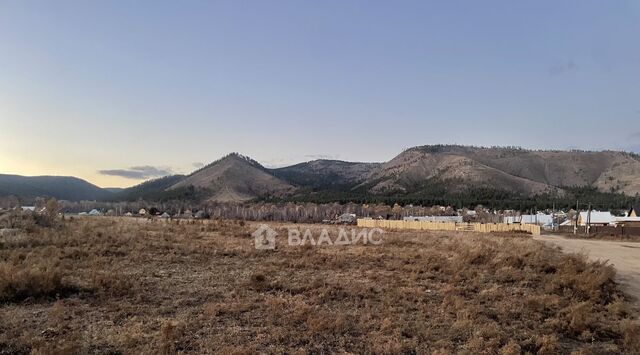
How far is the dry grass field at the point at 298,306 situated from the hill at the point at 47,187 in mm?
140178

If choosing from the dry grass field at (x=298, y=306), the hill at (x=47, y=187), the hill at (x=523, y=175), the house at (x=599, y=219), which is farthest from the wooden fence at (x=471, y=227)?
the hill at (x=47, y=187)

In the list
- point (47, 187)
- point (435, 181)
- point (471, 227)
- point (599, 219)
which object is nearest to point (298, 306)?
point (471, 227)

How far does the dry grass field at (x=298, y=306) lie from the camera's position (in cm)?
791

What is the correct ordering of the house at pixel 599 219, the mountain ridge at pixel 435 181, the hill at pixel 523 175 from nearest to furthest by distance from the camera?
1. the house at pixel 599 219
2. the mountain ridge at pixel 435 181
3. the hill at pixel 523 175

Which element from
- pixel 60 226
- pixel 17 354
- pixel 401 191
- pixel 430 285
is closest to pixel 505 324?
pixel 430 285

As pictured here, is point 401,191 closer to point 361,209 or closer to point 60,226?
point 361,209

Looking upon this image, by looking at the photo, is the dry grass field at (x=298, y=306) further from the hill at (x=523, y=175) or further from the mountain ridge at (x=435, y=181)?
the hill at (x=523, y=175)

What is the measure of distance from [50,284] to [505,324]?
10370 millimetres

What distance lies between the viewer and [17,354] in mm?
6941

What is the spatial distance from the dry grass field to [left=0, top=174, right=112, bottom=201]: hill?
140m

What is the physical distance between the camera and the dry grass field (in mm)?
7910

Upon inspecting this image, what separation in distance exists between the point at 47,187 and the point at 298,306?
185 metres

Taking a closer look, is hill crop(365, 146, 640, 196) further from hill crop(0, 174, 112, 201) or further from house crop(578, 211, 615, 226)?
hill crop(0, 174, 112, 201)

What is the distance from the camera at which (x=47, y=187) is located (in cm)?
16575
